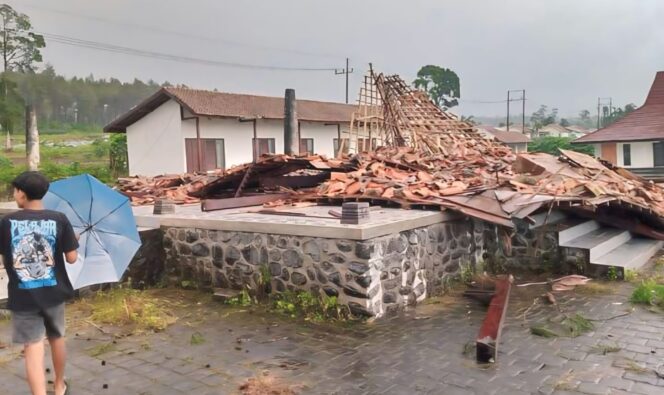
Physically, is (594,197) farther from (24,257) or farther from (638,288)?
(24,257)

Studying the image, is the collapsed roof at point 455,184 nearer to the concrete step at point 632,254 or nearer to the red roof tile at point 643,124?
the concrete step at point 632,254

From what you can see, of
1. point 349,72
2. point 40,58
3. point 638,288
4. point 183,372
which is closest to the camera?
point 183,372

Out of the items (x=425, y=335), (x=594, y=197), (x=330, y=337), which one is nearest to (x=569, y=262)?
(x=594, y=197)

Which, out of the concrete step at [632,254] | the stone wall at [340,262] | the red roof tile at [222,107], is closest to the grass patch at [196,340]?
the stone wall at [340,262]

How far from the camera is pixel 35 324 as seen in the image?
3.62m

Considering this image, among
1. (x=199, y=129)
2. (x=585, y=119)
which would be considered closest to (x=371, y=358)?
(x=199, y=129)

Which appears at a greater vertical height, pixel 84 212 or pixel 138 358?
pixel 84 212

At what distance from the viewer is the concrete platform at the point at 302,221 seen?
230 inches

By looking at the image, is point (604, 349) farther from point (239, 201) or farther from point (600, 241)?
point (239, 201)

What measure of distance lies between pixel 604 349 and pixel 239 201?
5.41 metres

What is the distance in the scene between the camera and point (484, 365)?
4480 mm

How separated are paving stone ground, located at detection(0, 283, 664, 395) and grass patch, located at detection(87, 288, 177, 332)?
0.73ft

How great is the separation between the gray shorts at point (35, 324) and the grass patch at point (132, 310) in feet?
6.12

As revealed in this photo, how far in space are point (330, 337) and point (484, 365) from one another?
1.44m
